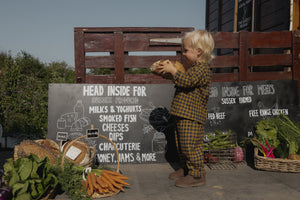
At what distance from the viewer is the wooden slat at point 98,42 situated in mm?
5277

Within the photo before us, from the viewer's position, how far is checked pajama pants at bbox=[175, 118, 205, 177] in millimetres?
3578

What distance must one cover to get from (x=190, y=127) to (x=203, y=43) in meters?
1.12

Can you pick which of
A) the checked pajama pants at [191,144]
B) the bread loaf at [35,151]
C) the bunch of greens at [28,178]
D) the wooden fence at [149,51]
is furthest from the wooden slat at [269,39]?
the bunch of greens at [28,178]

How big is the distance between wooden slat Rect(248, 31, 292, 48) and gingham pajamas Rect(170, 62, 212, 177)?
9.05 feet

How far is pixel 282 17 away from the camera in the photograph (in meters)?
6.81

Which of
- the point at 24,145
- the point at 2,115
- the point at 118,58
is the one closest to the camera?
the point at 24,145

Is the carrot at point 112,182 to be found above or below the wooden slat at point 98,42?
below

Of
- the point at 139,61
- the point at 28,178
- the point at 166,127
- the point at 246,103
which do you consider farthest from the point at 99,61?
the point at 246,103

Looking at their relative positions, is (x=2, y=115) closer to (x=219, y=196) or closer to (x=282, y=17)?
(x=219, y=196)

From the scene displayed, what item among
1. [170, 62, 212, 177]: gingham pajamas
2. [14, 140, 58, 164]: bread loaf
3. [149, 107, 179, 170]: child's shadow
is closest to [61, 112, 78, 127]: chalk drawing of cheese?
[14, 140, 58, 164]: bread loaf

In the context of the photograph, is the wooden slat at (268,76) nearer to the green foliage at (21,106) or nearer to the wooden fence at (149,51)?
the wooden fence at (149,51)

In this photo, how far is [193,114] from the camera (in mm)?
3576

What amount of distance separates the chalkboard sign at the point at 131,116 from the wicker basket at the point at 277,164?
91cm

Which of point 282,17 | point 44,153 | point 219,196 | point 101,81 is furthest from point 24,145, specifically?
point 282,17
